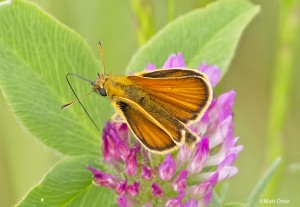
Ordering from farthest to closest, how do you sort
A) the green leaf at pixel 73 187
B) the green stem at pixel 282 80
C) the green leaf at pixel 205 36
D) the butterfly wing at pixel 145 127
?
1. the green stem at pixel 282 80
2. the green leaf at pixel 205 36
3. the green leaf at pixel 73 187
4. the butterfly wing at pixel 145 127

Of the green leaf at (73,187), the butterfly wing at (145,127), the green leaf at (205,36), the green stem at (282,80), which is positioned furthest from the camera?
the green stem at (282,80)

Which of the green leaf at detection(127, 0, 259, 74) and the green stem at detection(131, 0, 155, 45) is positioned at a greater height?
the green stem at detection(131, 0, 155, 45)

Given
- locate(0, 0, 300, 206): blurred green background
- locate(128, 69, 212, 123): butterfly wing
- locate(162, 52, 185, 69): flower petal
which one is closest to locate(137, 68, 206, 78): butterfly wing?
locate(128, 69, 212, 123): butterfly wing

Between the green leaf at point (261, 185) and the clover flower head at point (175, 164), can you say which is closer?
the clover flower head at point (175, 164)

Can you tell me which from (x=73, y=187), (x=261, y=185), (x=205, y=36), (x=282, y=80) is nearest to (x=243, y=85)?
(x=282, y=80)

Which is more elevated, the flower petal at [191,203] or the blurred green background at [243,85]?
the blurred green background at [243,85]

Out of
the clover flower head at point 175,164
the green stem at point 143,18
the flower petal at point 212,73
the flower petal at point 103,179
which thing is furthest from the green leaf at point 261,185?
the green stem at point 143,18

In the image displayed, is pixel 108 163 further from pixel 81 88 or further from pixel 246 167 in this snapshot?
pixel 246 167

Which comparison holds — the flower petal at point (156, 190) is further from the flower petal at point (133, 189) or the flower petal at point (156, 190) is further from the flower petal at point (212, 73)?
the flower petal at point (212, 73)

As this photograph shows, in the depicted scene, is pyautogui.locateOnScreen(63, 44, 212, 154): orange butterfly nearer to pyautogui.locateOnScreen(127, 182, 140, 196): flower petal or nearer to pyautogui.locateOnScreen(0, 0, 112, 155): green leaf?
pyautogui.locateOnScreen(127, 182, 140, 196): flower petal
